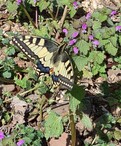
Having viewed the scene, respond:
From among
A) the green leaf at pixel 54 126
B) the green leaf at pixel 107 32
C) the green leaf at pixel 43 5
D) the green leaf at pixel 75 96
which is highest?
the green leaf at pixel 43 5

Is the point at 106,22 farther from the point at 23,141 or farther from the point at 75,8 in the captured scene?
the point at 23,141

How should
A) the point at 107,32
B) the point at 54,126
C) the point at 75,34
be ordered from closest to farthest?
the point at 54,126 < the point at 75,34 < the point at 107,32

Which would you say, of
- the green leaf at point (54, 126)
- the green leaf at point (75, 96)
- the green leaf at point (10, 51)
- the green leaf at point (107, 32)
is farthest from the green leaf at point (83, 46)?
the green leaf at point (10, 51)

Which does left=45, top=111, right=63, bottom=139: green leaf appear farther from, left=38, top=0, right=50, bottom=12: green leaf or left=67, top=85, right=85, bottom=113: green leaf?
left=38, top=0, right=50, bottom=12: green leaf

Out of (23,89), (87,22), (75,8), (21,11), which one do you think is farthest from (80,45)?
(21,11)

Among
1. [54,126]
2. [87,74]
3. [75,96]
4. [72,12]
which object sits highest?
[72,12]

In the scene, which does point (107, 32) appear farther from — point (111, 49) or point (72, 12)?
point (72, 12)

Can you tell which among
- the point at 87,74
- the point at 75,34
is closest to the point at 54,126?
the point at 75,34

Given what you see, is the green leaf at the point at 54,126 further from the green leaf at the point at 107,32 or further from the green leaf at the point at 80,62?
the green leaf at the point at 107,32
